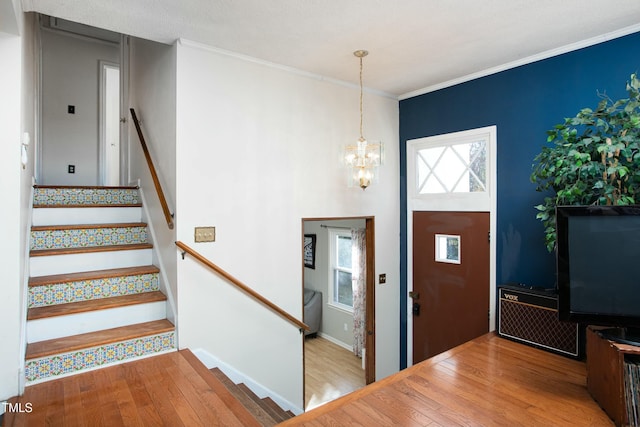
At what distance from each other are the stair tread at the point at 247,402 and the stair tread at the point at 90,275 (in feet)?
3.32

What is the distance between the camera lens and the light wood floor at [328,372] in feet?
15.6

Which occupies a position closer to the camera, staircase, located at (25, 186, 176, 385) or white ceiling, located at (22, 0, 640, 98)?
white ceiling, located at (22, 0, 640, 98)

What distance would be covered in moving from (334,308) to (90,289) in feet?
14.6

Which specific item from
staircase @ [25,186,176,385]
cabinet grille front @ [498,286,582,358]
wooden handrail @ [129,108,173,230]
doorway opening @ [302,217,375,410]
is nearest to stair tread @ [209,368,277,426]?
staircase @ [25,186,176,385]

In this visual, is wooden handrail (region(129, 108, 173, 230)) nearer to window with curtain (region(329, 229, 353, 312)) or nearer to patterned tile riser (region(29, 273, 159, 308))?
patterned tile riser (region(29, 273, 159, 308))

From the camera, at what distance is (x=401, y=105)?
4.24 m

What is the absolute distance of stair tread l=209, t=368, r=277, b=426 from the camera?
249 centimetres

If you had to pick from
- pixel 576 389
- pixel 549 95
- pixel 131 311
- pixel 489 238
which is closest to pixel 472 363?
pixel 576 389

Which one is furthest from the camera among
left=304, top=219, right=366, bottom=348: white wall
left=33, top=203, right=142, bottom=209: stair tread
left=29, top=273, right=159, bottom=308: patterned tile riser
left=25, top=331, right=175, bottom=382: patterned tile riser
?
left=304, top=219, right=366, bottom=348: white wall

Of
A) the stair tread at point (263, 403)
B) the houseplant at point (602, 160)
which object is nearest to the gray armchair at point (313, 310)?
the stair tread at point (263, 403)

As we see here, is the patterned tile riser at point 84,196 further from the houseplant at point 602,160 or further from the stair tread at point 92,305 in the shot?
the houseplant at point 602,160

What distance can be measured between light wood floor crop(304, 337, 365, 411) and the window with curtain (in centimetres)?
75

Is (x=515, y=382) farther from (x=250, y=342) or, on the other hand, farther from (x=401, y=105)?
(x=401, y=105)

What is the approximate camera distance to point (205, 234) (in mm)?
2885
